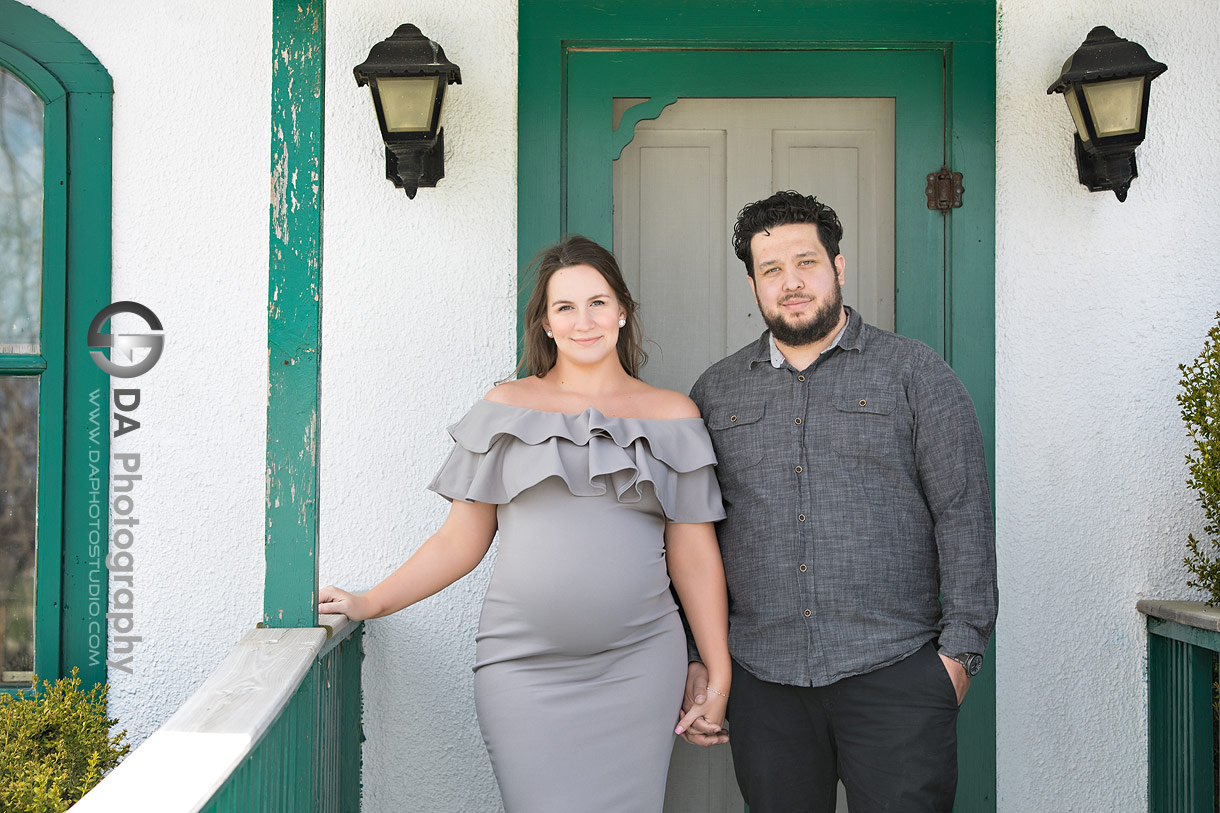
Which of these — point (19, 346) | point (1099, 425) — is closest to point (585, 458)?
point (1099, 425)

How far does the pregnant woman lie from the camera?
6.62ft

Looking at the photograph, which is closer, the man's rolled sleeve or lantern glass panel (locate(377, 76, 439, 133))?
the man's rolled sleeve

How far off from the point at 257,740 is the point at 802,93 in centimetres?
229

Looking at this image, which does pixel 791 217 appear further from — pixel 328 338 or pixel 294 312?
pixel 328 338

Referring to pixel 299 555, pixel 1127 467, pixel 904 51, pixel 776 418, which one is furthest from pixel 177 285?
pixel 1127 467

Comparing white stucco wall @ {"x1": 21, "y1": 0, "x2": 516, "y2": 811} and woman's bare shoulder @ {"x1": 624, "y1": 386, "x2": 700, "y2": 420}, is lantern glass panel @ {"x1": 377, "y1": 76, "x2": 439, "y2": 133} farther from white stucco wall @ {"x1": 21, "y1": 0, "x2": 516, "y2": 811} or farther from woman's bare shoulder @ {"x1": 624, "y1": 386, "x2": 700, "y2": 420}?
woman's bare shoulder @ {"x1": 624, "y1": 386, "x2": 700, "y2": 420}

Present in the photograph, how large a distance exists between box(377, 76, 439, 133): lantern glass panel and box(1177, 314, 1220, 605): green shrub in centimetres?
210

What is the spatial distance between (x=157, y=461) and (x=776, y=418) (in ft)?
5.86

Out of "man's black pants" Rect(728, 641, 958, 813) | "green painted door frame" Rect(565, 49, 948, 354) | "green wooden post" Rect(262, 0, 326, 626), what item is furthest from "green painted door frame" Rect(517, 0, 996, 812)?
"man's black pants" Rect(728, 641, 958, 813)

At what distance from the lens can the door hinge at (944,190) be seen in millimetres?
2738

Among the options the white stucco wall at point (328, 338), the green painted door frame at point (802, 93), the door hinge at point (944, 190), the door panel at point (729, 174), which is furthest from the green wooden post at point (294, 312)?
the door hinge at point (944, 190)

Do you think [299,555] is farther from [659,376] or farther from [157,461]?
[659,376]

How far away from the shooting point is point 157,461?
269 centimetres

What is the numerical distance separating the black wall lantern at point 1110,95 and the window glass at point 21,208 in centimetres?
291
